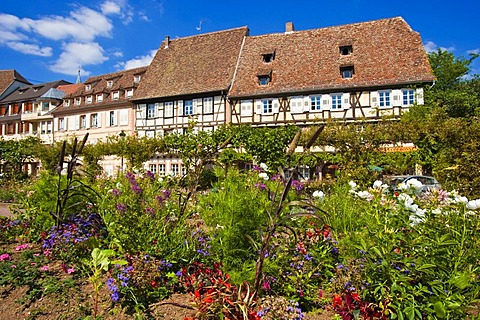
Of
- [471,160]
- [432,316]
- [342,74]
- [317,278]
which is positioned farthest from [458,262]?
[342,74]

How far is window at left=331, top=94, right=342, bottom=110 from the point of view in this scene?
2238 cm

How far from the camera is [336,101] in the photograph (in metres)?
22.4

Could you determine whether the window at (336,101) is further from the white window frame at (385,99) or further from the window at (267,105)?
the window at (267,105)

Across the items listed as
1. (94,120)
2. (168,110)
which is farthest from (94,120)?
(168,110)

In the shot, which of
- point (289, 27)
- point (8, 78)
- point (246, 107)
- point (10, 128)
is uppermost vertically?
point (8, 78)

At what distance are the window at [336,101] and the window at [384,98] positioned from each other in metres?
2.18

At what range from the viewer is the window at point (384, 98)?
70.0 ft

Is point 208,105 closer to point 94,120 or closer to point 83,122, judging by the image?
point 94,120

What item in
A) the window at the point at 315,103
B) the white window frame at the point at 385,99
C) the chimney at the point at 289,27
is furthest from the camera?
the chimney at the point at 289,27

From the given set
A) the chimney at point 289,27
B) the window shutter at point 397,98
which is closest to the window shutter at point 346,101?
the window shutter at point 397,98

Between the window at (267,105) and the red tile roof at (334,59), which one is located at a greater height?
the red tile roof at (334,59)

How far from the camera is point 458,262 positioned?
2768 mm

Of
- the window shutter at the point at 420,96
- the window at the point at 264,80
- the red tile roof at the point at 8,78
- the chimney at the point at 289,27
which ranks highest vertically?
the red tile roof at the point at 8,78

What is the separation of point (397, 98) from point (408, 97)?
1.89ft
